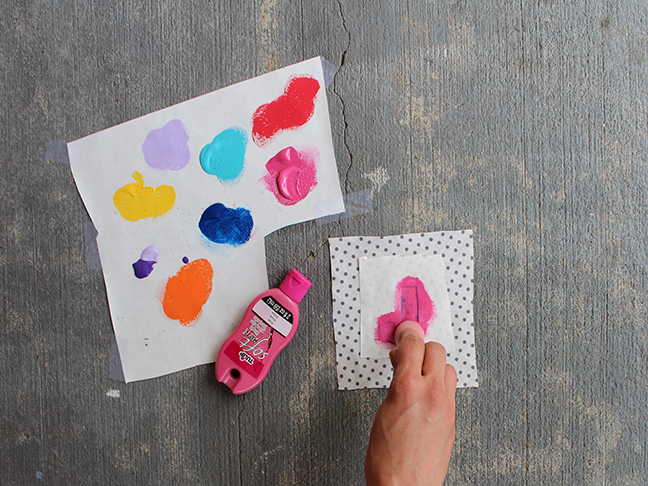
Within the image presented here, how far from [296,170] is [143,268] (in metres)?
0.45

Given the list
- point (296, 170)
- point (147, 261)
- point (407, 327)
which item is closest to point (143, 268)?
point (147, 261)

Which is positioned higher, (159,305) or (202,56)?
(202,56)

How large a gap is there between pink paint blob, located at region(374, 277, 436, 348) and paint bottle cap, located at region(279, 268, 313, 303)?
20 cm

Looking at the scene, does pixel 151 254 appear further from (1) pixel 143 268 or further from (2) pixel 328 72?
(2) pixel 328 72

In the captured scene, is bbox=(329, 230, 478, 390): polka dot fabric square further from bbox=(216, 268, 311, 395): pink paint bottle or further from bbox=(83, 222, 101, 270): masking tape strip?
bbox=(83, 222, 101, 270): masking tape strip

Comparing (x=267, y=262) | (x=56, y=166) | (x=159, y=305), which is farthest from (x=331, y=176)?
(x=56, y=166)

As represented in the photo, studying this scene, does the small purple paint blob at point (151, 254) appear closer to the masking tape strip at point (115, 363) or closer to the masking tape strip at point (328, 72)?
the masking tape strip at point (115, 363)

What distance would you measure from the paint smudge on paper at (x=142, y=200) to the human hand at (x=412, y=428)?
0.67 m

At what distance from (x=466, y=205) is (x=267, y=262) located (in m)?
0.51

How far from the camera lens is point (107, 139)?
935 millimetres

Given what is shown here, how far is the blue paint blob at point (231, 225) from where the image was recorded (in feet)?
3.00

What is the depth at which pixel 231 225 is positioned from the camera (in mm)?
915

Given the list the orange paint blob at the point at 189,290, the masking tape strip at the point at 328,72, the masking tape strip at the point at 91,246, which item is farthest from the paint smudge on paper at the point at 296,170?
the masking tape strip at the point at 91,246

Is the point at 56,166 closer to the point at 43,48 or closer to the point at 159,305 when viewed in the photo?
the point at 43,48
